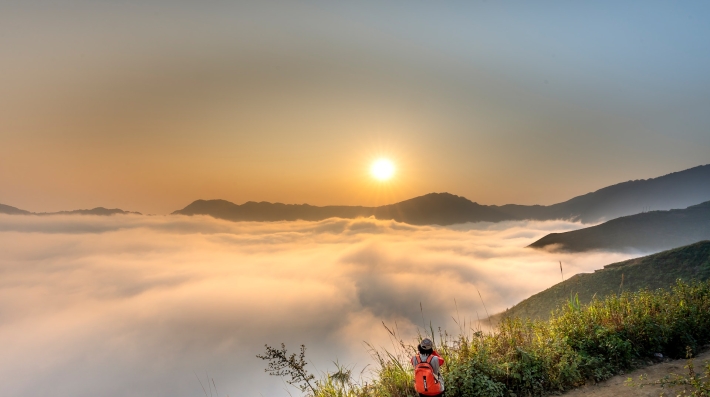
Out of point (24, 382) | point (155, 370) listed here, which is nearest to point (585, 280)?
point (155, 370)

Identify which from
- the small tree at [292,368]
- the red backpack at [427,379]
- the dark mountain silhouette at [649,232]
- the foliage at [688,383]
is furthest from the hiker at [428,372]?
the dark mountain silhouette at [649,232]

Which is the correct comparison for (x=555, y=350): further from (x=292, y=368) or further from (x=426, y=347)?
(x=292, y=368)

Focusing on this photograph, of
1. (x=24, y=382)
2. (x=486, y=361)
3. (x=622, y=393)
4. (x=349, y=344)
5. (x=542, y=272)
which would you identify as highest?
(x=486, y=361)

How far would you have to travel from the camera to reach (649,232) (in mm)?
107562

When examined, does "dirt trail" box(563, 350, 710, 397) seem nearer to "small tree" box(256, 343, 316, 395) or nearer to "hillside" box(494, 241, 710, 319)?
"small tree" box(256, 343, 316, 395)

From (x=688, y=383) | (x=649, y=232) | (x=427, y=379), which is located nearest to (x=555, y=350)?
(x=688, y=383)

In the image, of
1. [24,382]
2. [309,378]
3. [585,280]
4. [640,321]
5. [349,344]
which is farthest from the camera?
[24,382]

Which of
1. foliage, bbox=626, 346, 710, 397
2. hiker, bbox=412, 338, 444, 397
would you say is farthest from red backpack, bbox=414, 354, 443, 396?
foliage, bbox=626, 346, 710, 397

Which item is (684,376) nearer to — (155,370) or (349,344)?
(349,344)

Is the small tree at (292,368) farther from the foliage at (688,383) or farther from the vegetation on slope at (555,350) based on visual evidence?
the foliage at (688,383)

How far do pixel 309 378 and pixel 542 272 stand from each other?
612ft

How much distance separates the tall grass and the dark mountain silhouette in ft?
396

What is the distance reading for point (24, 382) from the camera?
199625 mm

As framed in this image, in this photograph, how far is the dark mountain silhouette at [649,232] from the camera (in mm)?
100312
